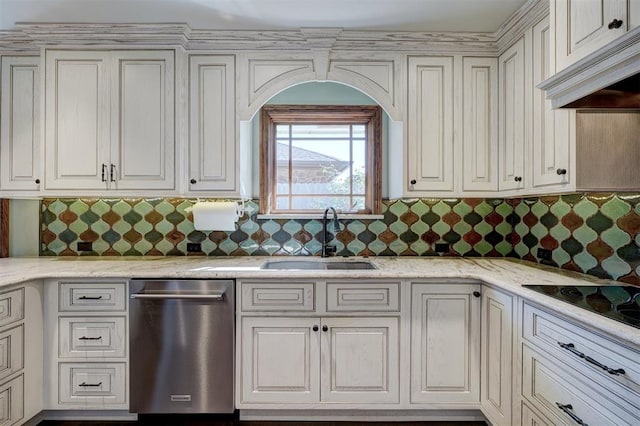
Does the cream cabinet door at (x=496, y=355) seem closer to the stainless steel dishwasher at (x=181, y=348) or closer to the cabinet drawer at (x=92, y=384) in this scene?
the stainless steel dishwasher at (x=181, y=348)

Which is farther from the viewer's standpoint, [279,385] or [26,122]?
[26,122]

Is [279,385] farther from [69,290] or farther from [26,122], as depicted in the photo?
[26,122]

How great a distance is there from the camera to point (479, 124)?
2.50 meters

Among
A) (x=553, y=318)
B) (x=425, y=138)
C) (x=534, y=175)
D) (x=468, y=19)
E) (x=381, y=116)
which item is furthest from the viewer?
(x=381, y=116)

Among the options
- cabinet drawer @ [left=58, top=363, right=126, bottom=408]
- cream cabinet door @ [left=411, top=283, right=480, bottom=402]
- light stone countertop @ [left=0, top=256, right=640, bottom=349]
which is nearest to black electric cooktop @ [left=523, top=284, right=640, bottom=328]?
light stone countertop @ [left=0, top=256, right=640, bottom=349]

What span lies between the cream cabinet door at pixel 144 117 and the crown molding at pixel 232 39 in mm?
121

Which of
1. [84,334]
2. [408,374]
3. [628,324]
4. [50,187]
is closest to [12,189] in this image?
[50,187]

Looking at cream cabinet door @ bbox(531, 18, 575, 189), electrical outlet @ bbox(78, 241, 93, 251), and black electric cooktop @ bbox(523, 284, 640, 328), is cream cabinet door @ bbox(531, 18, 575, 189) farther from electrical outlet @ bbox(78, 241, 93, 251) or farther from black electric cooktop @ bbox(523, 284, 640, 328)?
electrical outlet @ bbox(78, 241, 93, 251)

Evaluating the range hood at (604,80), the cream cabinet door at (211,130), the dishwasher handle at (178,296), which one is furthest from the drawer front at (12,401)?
the range hood at (604,80)

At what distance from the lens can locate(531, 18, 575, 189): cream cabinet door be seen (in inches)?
70.4

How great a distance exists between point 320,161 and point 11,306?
2.12m

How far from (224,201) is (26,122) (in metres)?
1.41

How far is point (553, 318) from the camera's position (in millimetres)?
1510

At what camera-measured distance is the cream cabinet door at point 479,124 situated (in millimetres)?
2492
